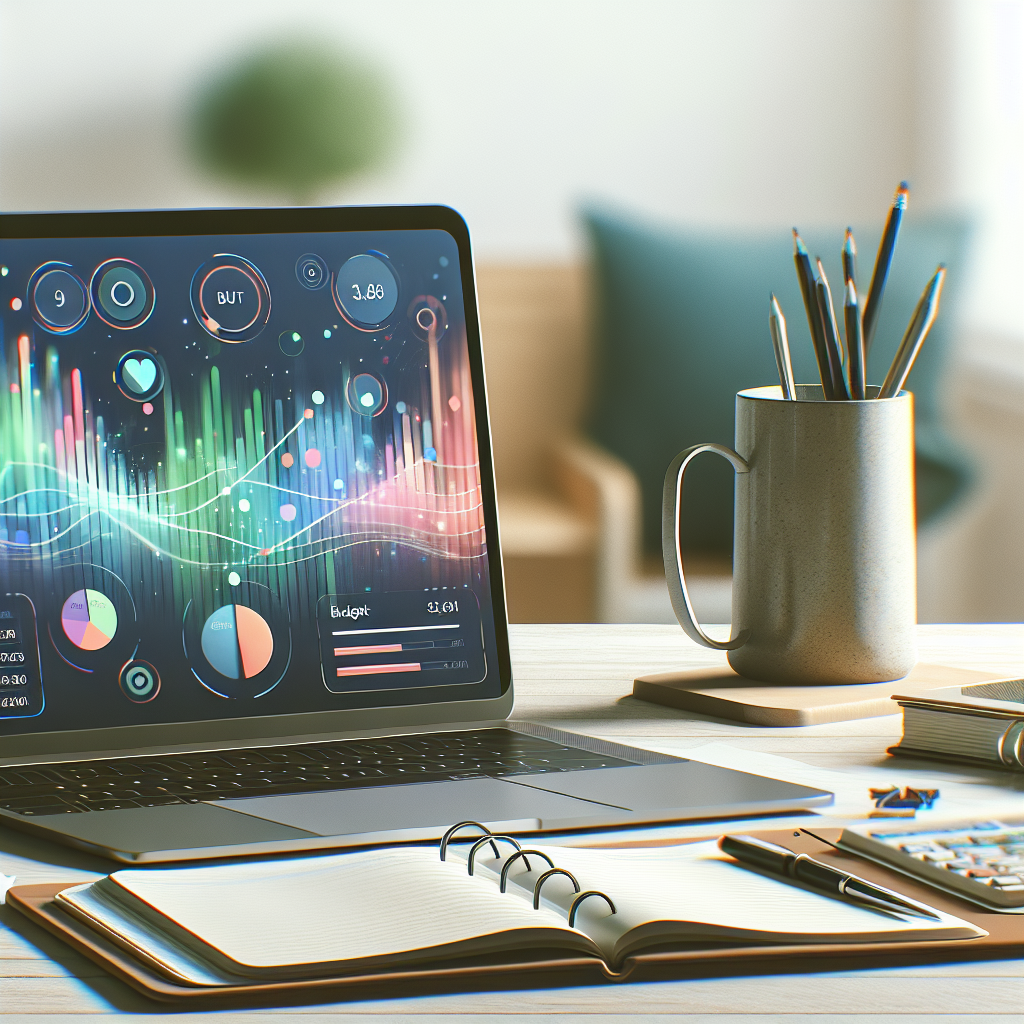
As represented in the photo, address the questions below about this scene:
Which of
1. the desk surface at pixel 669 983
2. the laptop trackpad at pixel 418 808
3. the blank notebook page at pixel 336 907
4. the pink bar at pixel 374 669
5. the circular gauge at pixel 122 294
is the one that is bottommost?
the desk surface at pixel 669 983

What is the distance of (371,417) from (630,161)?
7.70 ft

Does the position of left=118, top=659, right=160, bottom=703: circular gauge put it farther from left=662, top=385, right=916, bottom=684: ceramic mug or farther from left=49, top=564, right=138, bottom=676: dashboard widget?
left=662, top=385, right=916, bottom=684: ceramic mug

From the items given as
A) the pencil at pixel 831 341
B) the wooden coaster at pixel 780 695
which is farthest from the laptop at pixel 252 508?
the pencil at pixel 831 341

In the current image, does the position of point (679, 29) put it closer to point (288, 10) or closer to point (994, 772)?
point (288, 10)

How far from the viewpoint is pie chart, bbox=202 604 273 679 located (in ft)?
2.72

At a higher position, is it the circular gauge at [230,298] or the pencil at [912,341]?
the circular gauge at [230,298]

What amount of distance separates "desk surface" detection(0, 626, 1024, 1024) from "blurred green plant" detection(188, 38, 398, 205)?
211 centimetres

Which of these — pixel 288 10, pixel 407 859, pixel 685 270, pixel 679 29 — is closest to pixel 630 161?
pixel 679 29

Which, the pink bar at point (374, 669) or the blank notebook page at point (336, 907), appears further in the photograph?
the pink bar at point (374, 669)

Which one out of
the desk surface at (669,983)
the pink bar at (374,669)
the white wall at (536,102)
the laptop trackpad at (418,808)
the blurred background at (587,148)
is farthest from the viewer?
the white wall at (536,102)

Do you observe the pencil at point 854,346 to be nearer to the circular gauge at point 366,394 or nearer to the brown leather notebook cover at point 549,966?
the circular gauge at point 366,394

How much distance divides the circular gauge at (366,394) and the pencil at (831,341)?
0.28 meters

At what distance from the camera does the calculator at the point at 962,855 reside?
0.51m

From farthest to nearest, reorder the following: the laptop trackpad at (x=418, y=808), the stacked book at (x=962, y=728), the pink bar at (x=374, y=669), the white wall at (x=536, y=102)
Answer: the white wall at (x=536, y=102)
the pink bar at (x=374, y=669)
the stacked book at (x=962, y=728)
the laptop trackpad at (x=418, y=808)
